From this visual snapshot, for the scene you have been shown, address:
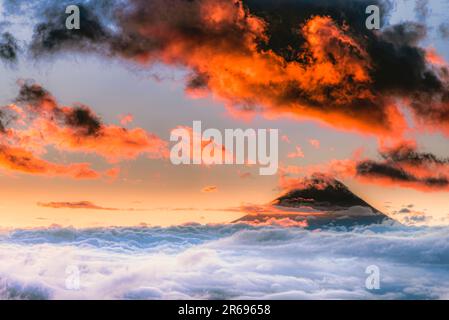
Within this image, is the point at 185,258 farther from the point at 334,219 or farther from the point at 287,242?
the point at 334,219

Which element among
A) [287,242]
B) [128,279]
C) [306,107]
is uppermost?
[306,107]

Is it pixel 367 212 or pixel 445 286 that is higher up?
pixel 367 212

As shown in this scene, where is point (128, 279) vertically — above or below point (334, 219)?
below

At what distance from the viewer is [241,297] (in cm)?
995

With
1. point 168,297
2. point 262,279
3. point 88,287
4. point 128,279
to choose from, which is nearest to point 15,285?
point 88,287

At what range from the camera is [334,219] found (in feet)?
34.9

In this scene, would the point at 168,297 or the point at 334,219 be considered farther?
the point at 334,219

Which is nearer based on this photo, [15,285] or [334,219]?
[15,285]

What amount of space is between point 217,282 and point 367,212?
9.42 feet

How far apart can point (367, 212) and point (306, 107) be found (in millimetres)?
2116

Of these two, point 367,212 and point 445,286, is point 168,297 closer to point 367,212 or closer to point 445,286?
point 367,212

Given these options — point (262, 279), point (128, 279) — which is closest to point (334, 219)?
point (262, 279)
